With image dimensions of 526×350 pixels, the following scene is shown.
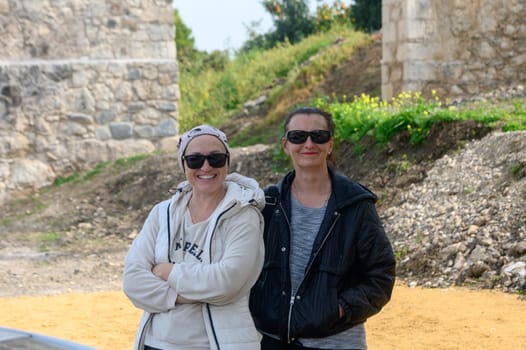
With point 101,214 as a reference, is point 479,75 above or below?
above

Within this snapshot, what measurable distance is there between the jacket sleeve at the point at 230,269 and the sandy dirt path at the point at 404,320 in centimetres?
312

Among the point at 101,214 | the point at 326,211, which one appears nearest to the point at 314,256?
the point at 326,211

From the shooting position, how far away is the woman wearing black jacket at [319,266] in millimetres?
3779

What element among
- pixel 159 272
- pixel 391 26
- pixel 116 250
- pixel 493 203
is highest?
pixel 391 26

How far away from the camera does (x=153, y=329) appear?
3.77 m

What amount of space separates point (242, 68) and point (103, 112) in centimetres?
745

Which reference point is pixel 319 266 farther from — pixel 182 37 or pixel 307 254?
pixel 182 37

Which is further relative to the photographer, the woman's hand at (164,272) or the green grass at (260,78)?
the green grass at (260,78)

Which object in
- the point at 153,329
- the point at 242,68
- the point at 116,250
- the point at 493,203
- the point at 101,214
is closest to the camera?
the point at 153,329

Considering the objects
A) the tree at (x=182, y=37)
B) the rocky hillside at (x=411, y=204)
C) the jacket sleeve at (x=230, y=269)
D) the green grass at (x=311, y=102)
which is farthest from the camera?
the tree at (x=182, y=37)

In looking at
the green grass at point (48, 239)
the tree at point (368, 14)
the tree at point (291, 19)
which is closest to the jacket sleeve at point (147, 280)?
the green grass at point (48, 239)

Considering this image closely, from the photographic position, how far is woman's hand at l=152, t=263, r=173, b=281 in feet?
12.4

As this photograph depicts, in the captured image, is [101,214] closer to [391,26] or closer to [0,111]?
[0,111]

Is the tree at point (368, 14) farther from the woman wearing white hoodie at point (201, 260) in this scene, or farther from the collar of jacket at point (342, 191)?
the woman wearing white hoodie at point (201, 260)
